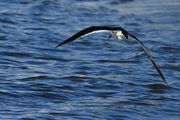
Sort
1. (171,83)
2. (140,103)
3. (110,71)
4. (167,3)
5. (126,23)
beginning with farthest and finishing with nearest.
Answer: (167,3)
(126,23)
(110,71)
(171,83)
(140,103)

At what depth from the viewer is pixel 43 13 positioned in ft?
43.8

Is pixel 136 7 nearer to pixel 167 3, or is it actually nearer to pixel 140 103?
pixel 167 3

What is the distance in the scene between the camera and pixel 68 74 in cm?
874

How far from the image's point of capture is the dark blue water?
7.07 m

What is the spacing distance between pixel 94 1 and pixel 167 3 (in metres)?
2.09

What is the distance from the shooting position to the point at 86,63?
31.3 feet

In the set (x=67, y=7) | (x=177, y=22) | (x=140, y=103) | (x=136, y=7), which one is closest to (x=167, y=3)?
(x=136, y=7)

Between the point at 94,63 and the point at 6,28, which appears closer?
the point at 94,63

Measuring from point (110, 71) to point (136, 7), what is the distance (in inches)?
228

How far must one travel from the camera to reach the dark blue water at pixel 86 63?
7.07 metres

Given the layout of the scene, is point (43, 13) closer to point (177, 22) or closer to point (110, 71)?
point (177, 22)

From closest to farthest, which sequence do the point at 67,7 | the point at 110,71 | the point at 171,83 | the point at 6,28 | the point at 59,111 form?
the point at 59,111 < the point at 171,83 < the point at 110,71 < the point at 6,28 < the point at 67,7

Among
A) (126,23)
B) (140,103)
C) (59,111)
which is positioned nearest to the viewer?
(59,111)

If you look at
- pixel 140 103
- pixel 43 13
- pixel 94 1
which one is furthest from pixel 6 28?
pixel 140 103
